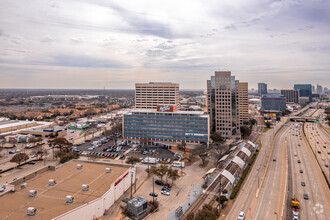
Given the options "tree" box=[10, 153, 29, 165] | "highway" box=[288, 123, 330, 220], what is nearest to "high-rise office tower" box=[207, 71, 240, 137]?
"highway" box=[288, 123, 330, 220]

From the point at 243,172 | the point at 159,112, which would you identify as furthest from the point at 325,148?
the point at 159,112

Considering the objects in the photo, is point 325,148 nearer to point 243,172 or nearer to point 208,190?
point 243,172

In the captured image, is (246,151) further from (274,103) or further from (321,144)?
(274,103)

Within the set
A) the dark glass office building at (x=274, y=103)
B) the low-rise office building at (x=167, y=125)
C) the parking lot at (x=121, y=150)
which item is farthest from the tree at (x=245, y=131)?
the dark glass office building at (x=274, y=103)

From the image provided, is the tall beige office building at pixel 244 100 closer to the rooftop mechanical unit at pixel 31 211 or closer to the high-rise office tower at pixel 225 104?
the high-rise office tower at pixel 225 104

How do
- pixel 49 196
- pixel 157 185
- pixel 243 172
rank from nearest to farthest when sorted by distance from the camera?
pixel 49 196 → pixel 157 185 → pixel 243 172

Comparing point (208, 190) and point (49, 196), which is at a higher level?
point (49, 196)

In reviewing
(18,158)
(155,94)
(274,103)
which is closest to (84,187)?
(18,158)
